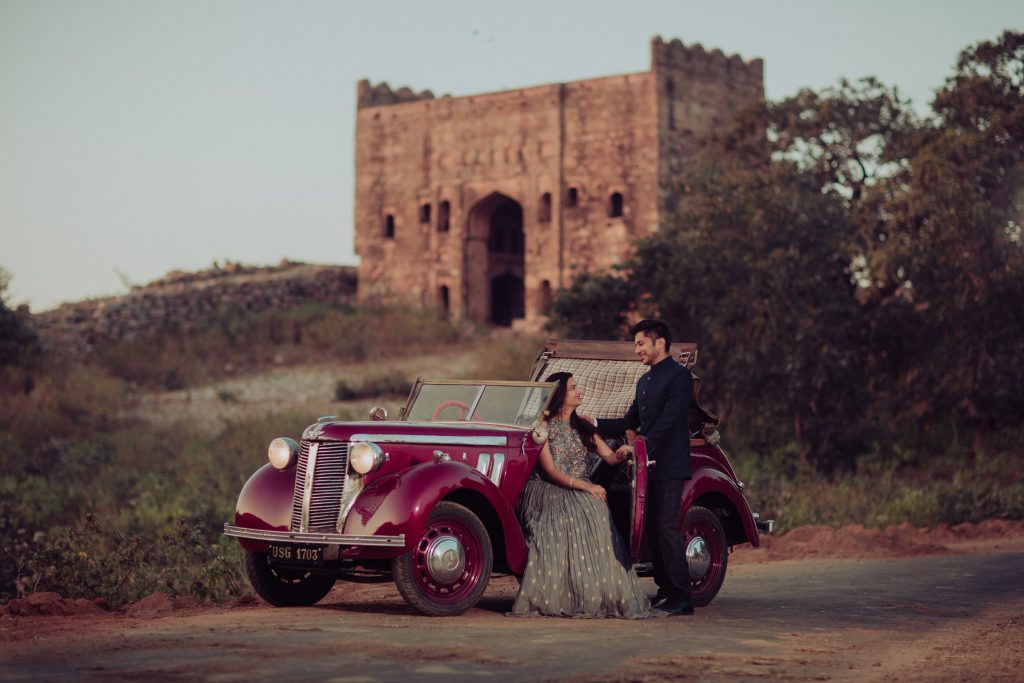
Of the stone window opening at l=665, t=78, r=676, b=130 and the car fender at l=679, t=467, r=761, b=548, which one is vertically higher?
the stone window opening at l=665, t=78, r=676, b=130

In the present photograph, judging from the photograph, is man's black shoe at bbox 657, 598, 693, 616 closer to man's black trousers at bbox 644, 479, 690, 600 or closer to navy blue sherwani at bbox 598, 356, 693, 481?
man's black trousers at bbox 644, 479, 690, 600

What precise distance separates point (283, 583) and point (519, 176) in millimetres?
33259

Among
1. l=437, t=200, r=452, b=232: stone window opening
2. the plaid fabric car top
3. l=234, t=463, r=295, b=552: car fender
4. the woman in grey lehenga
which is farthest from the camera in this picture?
l=437, t=200, r=452, b=232: stone window opening

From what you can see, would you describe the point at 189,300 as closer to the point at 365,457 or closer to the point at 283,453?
the point at 283,453

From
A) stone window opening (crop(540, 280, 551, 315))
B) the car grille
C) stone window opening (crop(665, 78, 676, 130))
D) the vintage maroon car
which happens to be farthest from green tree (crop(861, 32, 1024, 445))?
the car grille

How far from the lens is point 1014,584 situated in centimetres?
1270

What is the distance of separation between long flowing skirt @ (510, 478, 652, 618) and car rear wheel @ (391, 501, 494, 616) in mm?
383

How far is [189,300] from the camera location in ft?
141

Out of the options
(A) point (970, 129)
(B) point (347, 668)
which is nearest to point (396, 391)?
(A) point (970, 129)

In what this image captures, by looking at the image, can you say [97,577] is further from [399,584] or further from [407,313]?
[407,313]

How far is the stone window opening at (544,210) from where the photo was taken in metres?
42.0

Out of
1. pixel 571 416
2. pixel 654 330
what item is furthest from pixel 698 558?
pixel 654 330

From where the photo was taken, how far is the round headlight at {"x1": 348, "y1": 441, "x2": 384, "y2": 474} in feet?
30.2

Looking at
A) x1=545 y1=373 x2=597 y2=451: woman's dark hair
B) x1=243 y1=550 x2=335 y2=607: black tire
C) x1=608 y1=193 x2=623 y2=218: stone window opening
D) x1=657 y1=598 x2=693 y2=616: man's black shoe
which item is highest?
x1=608 y1=193 x2=623 y2=218: stone window opening
